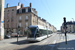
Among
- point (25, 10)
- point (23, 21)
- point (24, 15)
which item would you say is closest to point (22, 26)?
point (23, 21)

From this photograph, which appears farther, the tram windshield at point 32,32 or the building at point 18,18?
the building at point 18,18

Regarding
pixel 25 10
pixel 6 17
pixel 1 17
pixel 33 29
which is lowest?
pixel 33 29

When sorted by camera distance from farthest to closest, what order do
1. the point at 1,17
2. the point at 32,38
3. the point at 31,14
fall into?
1. the point at 31,14
2. the point at 1,17
3. the point at 32,38

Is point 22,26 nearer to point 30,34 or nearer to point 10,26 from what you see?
point 10,26

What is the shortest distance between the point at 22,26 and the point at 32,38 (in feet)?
84.8

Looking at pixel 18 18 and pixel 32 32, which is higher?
pixel 18 18

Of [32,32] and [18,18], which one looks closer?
[32,32]

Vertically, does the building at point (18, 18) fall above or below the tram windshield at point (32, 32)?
above

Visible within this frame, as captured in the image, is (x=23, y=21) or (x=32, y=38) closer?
(x=32, y=38)

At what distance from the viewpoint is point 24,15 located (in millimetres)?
38812

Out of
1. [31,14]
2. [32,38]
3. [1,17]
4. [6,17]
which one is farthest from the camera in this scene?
[6,17]

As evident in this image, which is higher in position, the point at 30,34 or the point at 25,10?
the point at 25,10

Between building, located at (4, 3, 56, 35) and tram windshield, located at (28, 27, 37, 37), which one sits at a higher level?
building, located at (4, 3, 56, 35)

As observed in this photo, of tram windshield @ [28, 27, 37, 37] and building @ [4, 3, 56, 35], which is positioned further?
building @ [4, 3, 56, 35]
